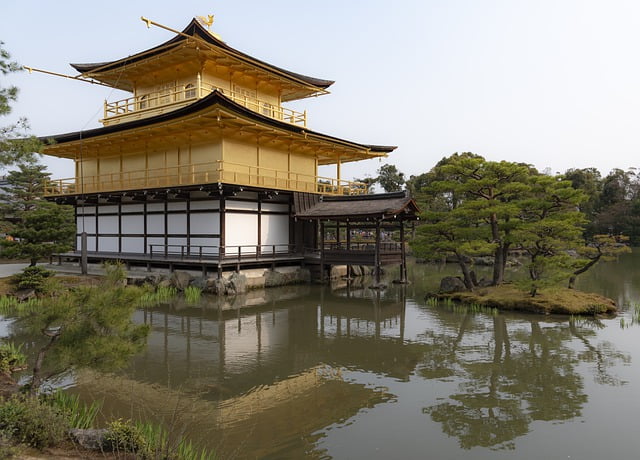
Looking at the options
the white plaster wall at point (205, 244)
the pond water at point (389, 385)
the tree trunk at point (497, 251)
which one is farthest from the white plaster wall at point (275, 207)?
the tree trunk at point (497, 251)

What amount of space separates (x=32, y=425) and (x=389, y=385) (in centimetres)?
605

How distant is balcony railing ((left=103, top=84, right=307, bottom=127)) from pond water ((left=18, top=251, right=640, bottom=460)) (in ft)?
42.4

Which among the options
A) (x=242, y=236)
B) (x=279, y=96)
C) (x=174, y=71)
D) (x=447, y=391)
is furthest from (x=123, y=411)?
(x=279, y=96)

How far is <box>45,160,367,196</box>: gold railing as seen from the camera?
21.5m

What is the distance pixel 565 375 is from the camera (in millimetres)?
9578

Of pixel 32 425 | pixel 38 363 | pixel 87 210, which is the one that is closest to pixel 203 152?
pixel 87 210

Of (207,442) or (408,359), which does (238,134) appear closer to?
(408,359)

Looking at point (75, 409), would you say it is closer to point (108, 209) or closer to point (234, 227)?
point (234, 227)

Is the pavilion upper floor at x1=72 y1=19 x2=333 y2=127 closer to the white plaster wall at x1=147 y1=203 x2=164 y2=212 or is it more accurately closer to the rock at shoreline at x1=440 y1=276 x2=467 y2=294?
the white plaster wall at x1=147 y1=203 x2=164 y2=212

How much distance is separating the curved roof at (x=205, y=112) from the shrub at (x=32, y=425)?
12.7 m

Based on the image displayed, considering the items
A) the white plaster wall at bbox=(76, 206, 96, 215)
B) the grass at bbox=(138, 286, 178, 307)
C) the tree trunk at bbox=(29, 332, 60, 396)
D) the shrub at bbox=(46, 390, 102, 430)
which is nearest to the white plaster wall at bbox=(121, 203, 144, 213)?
the white plaster wall at bbox=(76, 206, 96, 215)

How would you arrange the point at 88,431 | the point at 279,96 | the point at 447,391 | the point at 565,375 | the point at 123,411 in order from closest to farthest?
the point at 88,431, the point at 123,411, the point at 447,391, the point at 565,375, the point at 279,96

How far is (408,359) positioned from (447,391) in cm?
216

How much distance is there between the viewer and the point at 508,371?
9.88 m
